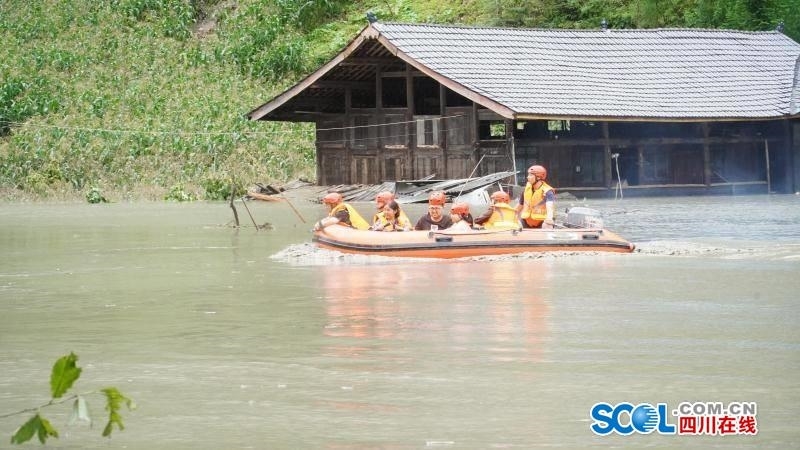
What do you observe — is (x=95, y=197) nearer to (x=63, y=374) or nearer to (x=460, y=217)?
(x=460, y=217)

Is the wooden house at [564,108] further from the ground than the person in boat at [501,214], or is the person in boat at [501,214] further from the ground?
the wooden house at [564,108]

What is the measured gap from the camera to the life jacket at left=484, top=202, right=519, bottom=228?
19.1 metres

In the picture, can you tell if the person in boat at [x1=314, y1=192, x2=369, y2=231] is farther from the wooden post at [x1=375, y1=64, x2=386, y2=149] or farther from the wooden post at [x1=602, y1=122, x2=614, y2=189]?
the wooden post at [x1=602, y1=122, x2=614, y2=189]

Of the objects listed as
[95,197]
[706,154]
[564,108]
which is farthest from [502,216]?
[95,197]

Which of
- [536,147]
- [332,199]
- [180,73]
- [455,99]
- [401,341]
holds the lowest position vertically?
[401,341]

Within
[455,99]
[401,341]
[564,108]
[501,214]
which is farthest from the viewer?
[455,99]

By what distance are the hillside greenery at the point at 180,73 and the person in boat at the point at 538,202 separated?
17417 mm

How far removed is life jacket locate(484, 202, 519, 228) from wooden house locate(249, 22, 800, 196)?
10.2 meters

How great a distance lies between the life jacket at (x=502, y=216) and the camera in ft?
62.6

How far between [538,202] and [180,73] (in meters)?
27.4

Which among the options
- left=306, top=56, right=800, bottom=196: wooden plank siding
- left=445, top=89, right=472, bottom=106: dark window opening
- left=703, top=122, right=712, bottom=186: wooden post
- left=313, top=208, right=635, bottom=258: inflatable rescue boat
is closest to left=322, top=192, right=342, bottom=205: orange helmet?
left=313, top=208, right=635, bottom=258: inflatable rescue boat

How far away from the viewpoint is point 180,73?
44.8 metres

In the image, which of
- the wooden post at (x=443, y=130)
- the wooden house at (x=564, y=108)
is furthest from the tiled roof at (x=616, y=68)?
the wooden post at (x=443, y=130)

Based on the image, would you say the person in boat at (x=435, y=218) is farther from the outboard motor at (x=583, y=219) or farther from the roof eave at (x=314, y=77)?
the roof eave at (x=314, y=77)
